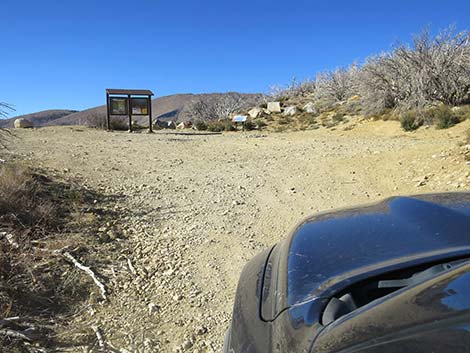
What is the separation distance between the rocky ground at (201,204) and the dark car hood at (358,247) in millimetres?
1571

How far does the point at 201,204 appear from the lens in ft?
21.0

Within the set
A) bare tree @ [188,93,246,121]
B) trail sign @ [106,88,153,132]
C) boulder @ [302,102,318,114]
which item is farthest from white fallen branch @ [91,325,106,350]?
bare tree @ [188,93,246,121]

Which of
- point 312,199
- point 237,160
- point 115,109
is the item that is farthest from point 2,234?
point 115,109

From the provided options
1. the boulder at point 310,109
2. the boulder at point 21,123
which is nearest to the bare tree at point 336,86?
the boulder at point 310,109

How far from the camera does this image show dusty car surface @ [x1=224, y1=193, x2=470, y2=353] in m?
1.11

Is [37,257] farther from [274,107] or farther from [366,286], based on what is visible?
[274,107]

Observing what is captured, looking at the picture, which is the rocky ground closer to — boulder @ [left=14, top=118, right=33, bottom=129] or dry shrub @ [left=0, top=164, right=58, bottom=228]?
dry shrub @ [left=0, top=164, right=58, bottom=228]

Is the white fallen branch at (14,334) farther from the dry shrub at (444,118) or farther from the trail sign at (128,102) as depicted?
the trail sign at (128,102)

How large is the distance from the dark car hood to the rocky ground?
1.57 metres

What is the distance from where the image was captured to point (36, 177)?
7066 mm

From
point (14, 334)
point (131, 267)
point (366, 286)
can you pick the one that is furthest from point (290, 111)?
point (366, 286)

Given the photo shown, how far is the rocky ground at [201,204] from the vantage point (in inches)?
135

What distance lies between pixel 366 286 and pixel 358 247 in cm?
25

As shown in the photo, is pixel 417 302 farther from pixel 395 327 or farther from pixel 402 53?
pixel 402 53
